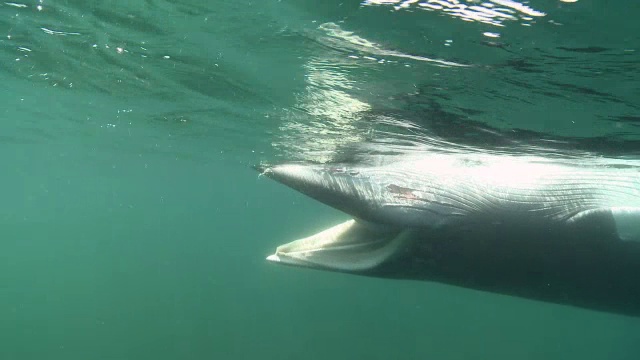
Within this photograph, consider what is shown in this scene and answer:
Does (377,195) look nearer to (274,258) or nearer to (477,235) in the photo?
(477,235)

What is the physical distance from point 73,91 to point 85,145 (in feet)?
→ 53.4

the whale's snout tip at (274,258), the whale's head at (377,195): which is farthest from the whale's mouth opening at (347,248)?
the whale's head at (377,195)

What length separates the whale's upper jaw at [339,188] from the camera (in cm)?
387

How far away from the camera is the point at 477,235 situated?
13.6 ft

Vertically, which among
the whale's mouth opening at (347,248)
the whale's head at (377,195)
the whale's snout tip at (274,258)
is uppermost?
the whale's head at (377,195)

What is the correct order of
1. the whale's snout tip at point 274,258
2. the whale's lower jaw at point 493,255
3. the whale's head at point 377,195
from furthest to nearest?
the whale's snout tip at point 274,258 < the whale's lower jaw at point 493,255 < the whale's head at point 377,195

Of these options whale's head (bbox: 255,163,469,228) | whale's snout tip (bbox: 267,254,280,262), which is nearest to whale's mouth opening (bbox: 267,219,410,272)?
whale's snout tip (bbox: 267,254,280,262)

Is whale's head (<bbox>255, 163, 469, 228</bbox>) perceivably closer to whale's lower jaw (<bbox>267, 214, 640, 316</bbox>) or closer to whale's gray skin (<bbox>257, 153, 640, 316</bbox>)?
whale's gray skin (<bbox>257, 153, 640, 316</bbox>)

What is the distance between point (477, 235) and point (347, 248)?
1054mm

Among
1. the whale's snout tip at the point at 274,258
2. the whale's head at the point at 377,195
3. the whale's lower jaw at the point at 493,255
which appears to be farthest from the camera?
the whale's snout tip at the point at 274,258

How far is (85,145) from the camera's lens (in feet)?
99.8

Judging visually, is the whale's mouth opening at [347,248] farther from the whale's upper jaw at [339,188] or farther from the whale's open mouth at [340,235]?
the whale's upper jaw at [339,188]

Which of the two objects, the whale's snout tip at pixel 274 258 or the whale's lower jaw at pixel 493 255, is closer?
the whale's lower jaw at pixel 493 255

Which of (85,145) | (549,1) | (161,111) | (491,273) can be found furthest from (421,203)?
(85,145)
